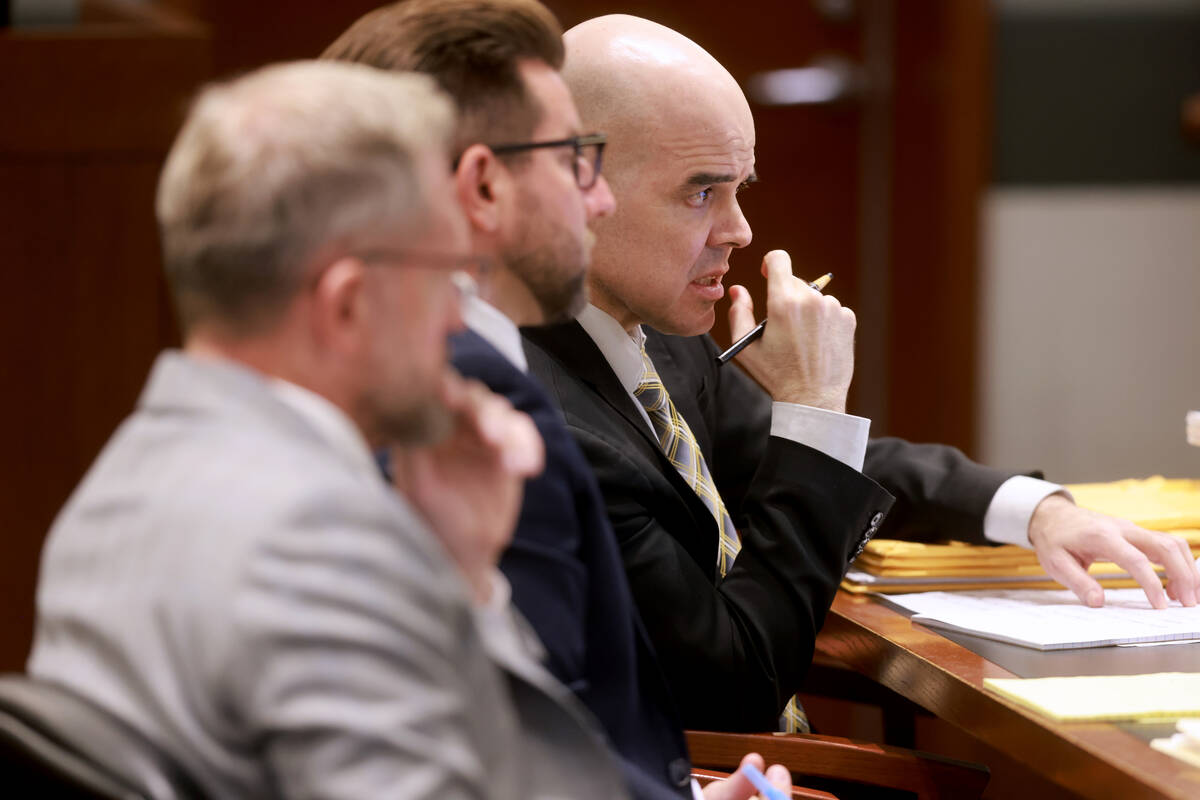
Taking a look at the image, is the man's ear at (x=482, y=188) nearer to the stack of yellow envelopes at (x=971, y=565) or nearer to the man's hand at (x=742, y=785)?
the man's hand at (x=742, y=785)

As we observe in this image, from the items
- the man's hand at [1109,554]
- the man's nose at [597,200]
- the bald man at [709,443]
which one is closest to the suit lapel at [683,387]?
the bald man at [709,443]

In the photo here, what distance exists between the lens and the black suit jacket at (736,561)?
1.36m

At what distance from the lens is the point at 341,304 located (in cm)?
74

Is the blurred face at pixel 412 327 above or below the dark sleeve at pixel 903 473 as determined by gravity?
above

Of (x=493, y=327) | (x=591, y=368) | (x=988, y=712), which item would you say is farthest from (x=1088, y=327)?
(x=493, y=327)

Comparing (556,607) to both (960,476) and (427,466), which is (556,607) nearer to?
(427,466)

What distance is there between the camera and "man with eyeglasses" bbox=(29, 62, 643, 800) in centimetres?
65

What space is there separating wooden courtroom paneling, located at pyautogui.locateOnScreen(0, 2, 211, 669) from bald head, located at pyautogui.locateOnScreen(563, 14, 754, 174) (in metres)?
1.36

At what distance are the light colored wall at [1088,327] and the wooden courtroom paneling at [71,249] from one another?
1955 millimetres

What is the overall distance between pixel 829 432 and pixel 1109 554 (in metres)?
0.34

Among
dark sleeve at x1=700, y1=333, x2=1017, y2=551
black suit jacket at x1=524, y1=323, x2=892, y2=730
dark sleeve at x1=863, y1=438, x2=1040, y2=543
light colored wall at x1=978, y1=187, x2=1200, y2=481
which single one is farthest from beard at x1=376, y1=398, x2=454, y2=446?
light colored wall at x1=978, y1=187, x2=1200, y2=481

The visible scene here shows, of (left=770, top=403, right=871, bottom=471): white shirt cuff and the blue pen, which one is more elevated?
(left=770, top=403, right=871, bottom=471): white shirt cuff

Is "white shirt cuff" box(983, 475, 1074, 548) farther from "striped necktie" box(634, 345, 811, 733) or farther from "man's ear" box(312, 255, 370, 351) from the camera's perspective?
"man's ear" box(312, 255, 370, 351)

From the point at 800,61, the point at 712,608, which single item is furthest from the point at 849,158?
the point at 712,608
